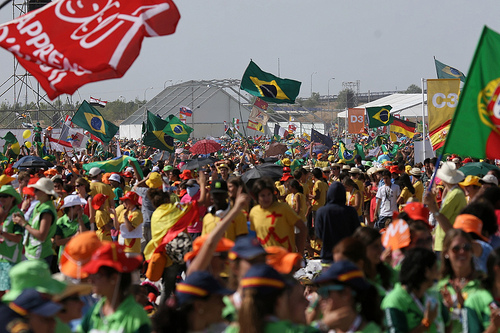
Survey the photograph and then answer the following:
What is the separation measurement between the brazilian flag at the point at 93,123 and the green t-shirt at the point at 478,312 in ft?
45.9

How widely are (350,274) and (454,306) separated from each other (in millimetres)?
1201

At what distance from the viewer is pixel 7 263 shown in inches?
275

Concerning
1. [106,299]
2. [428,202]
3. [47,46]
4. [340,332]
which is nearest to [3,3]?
[47,46]

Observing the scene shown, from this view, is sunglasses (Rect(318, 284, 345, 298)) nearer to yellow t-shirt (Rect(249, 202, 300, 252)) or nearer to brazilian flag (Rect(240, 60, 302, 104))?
yellow t-shirt (Rect(249, 202, 300, 252))

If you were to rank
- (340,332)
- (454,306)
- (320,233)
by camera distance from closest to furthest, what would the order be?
1. (340,332)
2. (454,306)
3. (320,233)

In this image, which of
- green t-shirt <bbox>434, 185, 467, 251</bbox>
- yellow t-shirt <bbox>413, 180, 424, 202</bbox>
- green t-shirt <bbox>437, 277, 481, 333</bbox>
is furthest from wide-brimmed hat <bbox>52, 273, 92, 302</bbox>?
yellow t-shirt <bbox>413, 180, 424, 202</bbox>

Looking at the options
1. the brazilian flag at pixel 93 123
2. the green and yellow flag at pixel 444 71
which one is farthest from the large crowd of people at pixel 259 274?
the green and yellow flag at pixel 444 71

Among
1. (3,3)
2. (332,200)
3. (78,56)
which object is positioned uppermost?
(3,3)

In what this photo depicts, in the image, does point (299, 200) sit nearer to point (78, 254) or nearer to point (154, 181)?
point (154, 181)

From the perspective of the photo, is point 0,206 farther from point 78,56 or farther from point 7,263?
point 78,56

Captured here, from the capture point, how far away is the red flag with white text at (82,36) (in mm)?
6383

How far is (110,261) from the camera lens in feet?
13.0

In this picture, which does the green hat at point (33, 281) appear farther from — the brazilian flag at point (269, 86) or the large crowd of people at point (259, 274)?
the brazilian flag at point (269, 86)

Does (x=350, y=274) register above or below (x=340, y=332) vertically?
above
